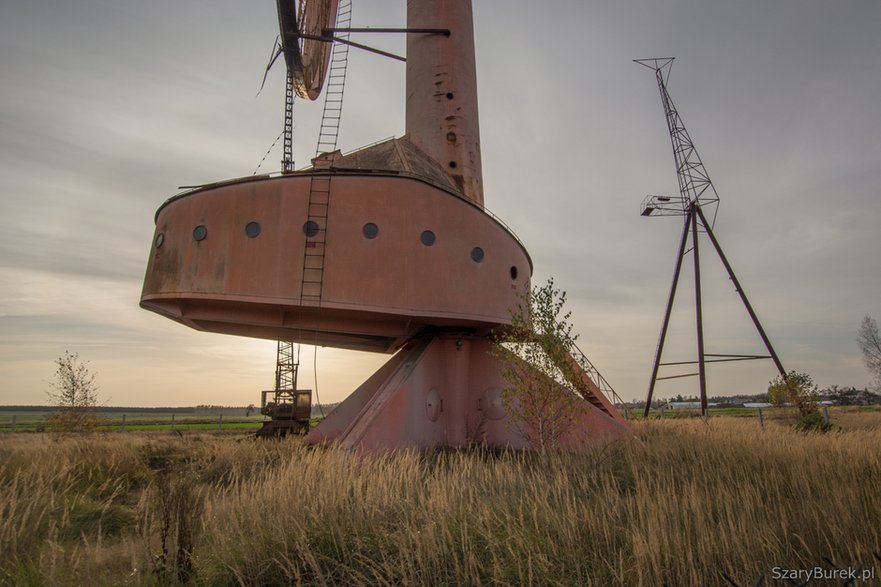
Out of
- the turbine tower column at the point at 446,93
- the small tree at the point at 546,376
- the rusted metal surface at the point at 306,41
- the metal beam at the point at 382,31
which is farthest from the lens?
the turbine tower column at the point at 446,93

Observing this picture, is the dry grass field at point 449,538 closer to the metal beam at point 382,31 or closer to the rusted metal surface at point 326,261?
the rusted metal surface at point 326,261

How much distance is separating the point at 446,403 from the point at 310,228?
7470mm

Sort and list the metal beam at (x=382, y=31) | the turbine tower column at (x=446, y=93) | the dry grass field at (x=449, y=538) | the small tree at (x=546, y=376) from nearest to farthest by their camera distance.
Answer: the dry grass field at (x=449, y=538), the small tree at (x=546, y=376), the metal beam at (x=382, y=31), the turbine tower column at (x=446, y=93)

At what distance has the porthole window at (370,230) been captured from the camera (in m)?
14.5

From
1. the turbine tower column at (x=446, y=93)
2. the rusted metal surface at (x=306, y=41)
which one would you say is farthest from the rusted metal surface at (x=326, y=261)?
the rusted metal surface at (x=306, y=41)

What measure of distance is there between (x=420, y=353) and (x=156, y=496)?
428 inches

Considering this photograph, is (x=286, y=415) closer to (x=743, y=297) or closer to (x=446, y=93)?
(x=446, y=93)

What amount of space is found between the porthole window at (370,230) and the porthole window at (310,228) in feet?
4.31

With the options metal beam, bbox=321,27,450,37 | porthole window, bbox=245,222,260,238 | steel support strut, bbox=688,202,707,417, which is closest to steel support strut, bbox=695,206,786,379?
steel support strut, bbox=688,202,707,417

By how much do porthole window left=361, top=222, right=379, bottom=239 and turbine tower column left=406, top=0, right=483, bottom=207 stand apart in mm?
6723

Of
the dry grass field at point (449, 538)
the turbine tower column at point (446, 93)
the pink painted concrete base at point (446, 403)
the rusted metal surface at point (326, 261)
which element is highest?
the turbine tower column at point (446, 93)

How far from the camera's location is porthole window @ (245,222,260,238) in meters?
14.1

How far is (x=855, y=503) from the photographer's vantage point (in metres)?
5.52

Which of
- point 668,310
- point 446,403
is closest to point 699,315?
point 668,310
